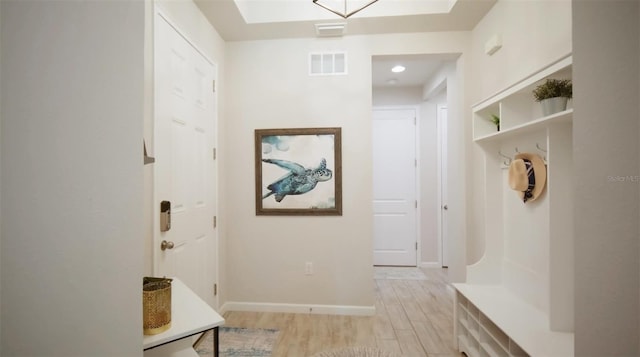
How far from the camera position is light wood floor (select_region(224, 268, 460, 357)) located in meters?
2.18

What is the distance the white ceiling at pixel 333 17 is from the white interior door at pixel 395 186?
1.59 metres

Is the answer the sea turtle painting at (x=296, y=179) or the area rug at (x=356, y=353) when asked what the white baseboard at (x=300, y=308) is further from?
the sea turtle painting at (x=296, y=179)

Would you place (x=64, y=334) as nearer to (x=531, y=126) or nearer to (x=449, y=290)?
(x=531, y=126)

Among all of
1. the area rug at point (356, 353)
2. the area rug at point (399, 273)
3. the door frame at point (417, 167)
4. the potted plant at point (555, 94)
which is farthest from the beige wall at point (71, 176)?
the door frame at point (417, 167)

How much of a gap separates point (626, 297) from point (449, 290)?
9.33ft

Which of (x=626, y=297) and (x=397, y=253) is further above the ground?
(x=626, y=297)

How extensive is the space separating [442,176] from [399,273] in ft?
5.09

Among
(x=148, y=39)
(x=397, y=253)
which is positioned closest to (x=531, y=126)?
(x=148, y=39)

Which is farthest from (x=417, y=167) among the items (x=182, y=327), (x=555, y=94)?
(x=182, y=327)

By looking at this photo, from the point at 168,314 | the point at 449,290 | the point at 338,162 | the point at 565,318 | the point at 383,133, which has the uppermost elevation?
the point at 383,133

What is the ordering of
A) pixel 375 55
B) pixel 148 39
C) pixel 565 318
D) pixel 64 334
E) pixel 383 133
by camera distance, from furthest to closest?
pixel 383 133 → pixel 375 55 → pixel 148 39 → pixel 565 318 → pixel 64 334

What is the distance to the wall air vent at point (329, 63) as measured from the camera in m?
2.77

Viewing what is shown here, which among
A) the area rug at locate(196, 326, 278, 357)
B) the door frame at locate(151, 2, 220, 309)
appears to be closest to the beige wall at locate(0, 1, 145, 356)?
the door frame at locate(151, 2, 220, 309)

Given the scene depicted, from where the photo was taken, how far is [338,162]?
9.01 feet
